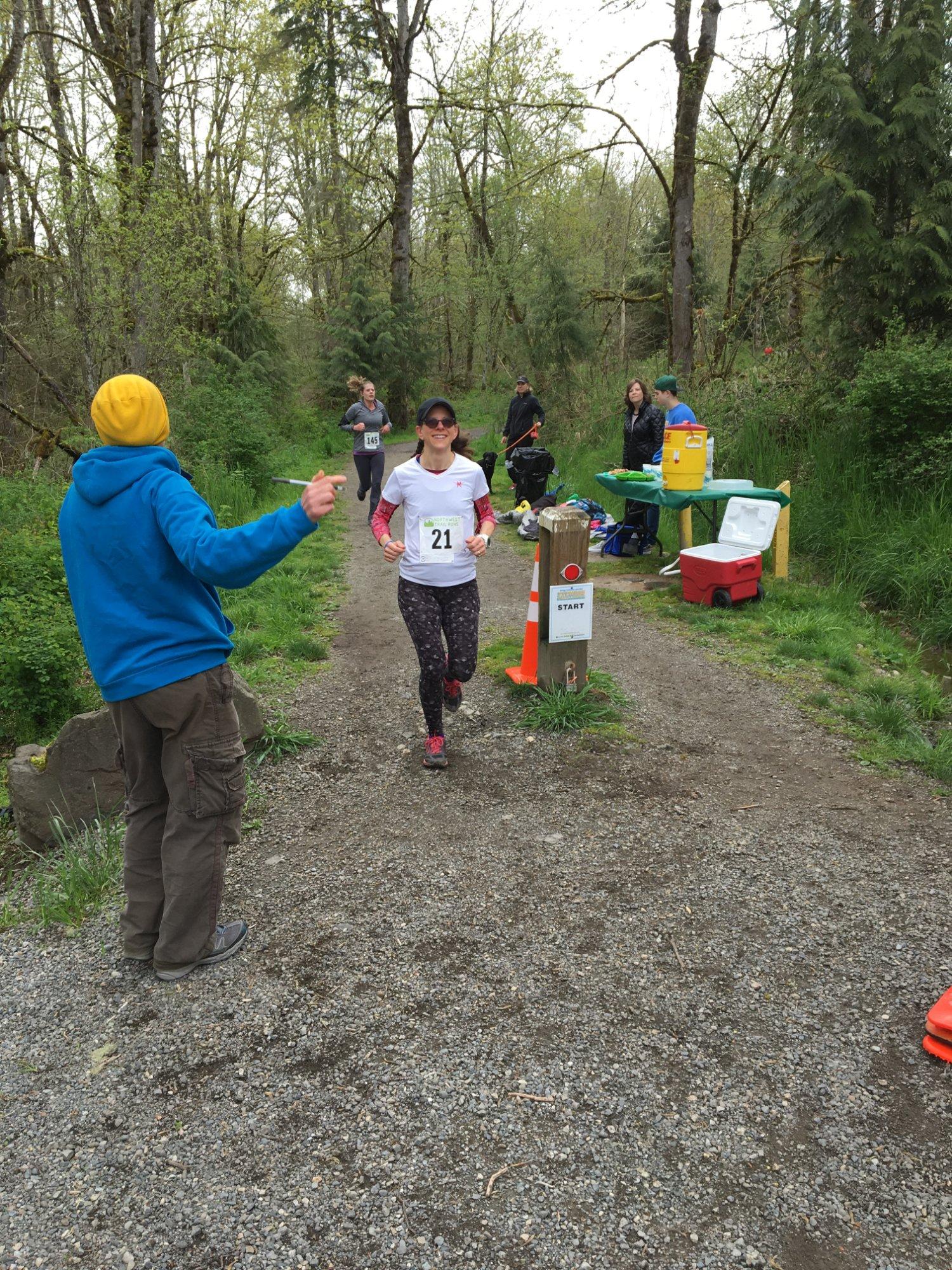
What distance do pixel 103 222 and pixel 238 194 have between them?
1988cm

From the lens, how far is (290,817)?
4.32 m

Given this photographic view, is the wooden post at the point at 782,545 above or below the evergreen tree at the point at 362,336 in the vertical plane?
below

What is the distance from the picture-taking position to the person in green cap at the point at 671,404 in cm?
866

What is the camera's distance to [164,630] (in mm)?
2797

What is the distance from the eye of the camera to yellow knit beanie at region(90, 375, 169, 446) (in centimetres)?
269

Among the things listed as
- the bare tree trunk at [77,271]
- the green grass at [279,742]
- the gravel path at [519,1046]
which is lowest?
the gravel path at [519,1046]

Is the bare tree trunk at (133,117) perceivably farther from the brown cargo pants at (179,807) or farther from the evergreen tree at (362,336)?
the evergreen tree at (362,336)

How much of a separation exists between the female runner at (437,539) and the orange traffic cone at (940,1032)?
8.99 feet

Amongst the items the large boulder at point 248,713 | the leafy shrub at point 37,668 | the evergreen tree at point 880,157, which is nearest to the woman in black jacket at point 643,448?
the evergreen tree at point 880,157

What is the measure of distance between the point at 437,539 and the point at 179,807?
2147 millimetres

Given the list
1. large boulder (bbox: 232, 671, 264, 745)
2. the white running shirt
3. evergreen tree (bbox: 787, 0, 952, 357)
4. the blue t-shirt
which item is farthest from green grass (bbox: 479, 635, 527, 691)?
evergreen tree (bbox: 787, 0, 952, 357)

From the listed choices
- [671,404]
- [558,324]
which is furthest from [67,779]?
[558,324]

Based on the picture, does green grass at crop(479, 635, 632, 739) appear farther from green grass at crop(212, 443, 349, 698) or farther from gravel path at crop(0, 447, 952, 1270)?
green grass at crop(212, 443, 349, 698)

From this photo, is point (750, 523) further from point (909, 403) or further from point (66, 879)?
point (66, 879)
